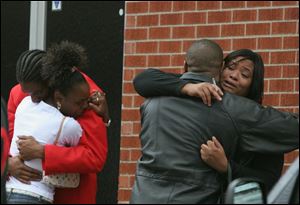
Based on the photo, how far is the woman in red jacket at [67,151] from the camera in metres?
5.87

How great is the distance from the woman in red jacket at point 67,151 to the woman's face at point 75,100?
2.7 inches

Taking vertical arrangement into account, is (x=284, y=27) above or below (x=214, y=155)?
above

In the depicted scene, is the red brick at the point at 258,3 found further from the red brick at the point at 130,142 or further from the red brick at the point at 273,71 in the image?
the red brick at the point at 130,142

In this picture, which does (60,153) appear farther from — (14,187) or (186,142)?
(186,142)

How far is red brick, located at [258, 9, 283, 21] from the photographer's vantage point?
798cm

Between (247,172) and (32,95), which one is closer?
(247,172)

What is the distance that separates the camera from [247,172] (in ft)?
18.3

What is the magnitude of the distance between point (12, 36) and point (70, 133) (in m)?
3.42

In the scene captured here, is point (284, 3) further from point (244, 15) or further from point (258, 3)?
point (244, 15)

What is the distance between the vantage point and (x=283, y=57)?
7.94 m

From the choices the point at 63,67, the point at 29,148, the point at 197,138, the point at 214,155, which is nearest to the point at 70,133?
the point at 29,148

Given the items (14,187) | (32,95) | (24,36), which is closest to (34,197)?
(14,187)

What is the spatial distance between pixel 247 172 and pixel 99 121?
40.3 inches

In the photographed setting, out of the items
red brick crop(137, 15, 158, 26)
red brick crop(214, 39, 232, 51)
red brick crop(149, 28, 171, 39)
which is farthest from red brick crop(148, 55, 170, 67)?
red brick crop(214, 39, 232, 51)
